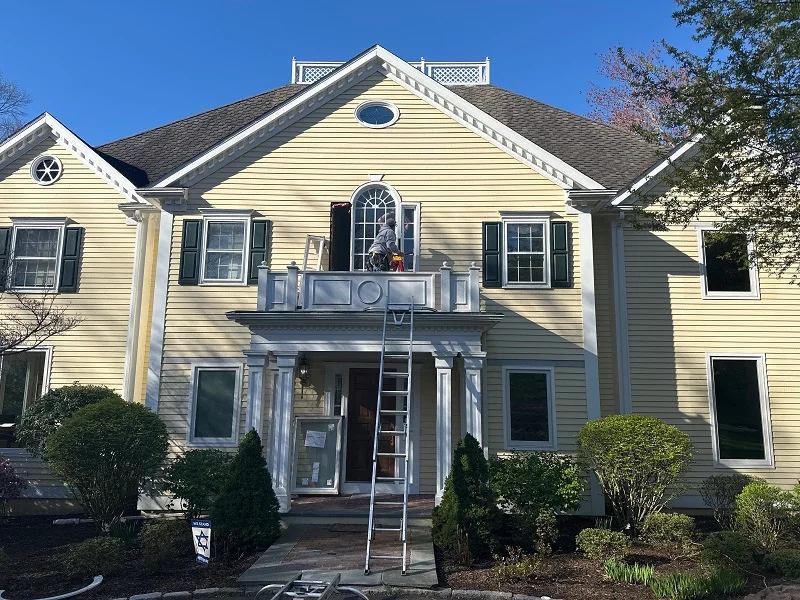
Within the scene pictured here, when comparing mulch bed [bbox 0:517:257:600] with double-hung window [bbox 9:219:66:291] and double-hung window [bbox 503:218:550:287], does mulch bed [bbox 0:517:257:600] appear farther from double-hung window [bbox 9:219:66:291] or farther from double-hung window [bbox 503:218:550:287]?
double-hung window [bbox 503:218:550:287]

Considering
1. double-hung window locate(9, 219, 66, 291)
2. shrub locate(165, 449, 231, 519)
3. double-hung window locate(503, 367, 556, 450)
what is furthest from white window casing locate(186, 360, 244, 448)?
double-hung window locate(503, 367, 556, 450)

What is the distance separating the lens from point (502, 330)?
528 inches

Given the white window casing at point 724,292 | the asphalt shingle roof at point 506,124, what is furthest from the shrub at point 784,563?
the asphalt shingle roof at point 506,124

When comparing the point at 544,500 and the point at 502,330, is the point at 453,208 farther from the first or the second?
the point at 544,500

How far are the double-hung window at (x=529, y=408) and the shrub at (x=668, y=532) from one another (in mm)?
2588

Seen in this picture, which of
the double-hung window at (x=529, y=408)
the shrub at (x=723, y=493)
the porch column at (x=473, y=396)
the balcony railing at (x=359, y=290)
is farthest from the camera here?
the double-hung window at (x=529, y=408)

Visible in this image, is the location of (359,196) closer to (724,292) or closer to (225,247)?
(225,247)

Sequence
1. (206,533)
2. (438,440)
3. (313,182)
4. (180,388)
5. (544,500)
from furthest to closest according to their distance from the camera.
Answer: (313,182) < (180,388) < (438,440) < (544,500) < (206,533)

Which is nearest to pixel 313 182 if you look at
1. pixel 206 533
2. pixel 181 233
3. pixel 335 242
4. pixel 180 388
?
pixel 335 242

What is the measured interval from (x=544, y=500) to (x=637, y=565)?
5.75 feet

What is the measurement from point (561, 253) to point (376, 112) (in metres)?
4.92

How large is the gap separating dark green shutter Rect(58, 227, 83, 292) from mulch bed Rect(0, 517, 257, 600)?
582cm

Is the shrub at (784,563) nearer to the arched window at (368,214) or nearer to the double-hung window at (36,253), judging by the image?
the arched window at (368,214)

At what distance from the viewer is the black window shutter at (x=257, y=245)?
13711 mm
